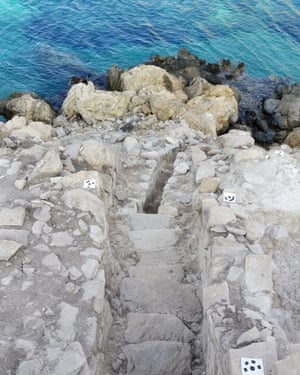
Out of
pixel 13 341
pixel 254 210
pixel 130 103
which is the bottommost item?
pixel 130 103

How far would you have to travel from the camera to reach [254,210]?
8.09 metres

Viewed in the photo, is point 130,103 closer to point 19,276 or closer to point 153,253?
point 153,253

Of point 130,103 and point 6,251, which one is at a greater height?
point 6,251

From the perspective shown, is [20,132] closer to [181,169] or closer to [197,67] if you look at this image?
[181,169]

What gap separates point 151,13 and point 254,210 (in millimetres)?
18374

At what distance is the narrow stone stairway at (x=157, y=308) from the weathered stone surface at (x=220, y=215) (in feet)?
3.39

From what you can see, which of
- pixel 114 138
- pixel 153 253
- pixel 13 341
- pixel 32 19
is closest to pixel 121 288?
pixel 153 253

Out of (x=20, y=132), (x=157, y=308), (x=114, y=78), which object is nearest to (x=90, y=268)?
(x=157, y=308)

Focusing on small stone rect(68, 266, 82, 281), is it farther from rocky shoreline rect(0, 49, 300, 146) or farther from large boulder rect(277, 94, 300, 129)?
large boulder rect(277, 94, 300, 129)

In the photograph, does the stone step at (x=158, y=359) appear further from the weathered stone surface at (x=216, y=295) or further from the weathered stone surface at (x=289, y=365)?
the weathered stone surface at (x=289, y=365)

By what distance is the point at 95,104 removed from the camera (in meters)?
16.4

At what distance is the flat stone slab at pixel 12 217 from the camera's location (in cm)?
748

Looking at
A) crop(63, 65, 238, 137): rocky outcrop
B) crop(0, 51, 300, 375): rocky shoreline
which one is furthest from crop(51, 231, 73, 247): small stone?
crop(63, 65, 238, 137): rocky outcrop

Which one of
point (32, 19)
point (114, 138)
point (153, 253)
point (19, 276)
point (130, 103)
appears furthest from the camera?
point (32, 19)
